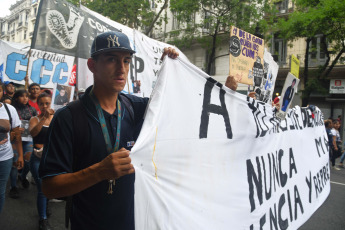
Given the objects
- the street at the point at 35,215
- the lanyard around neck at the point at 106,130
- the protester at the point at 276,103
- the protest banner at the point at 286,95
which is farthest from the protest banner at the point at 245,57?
the lanyard around neck at the point at 106,130

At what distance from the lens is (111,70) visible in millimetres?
1589

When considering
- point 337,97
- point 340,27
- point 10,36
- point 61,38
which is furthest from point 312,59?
point 10,36

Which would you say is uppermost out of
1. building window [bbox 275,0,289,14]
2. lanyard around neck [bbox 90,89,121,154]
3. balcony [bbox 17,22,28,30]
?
balcony [bbox 17,22,28,30]

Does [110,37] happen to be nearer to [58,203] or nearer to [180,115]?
[180,115]

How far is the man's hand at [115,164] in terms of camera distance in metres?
1.27

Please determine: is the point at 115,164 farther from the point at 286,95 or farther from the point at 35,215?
the point at 35,215

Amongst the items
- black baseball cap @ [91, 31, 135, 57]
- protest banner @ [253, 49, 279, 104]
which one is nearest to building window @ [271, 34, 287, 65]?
protest banner @ [253, 49, 279, 104]

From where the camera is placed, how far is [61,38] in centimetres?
430

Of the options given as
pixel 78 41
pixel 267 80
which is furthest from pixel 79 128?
pixel 267 80

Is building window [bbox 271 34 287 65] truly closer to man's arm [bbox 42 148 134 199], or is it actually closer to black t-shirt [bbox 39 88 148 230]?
black t-shirt [bbox 39 88 148 230]

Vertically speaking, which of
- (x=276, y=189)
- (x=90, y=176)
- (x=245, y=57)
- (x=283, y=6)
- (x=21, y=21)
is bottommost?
(x=276, y=189)

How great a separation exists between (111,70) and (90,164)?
1.78 feet

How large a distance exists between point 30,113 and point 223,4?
13302 millimetres

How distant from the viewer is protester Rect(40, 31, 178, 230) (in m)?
1.35
